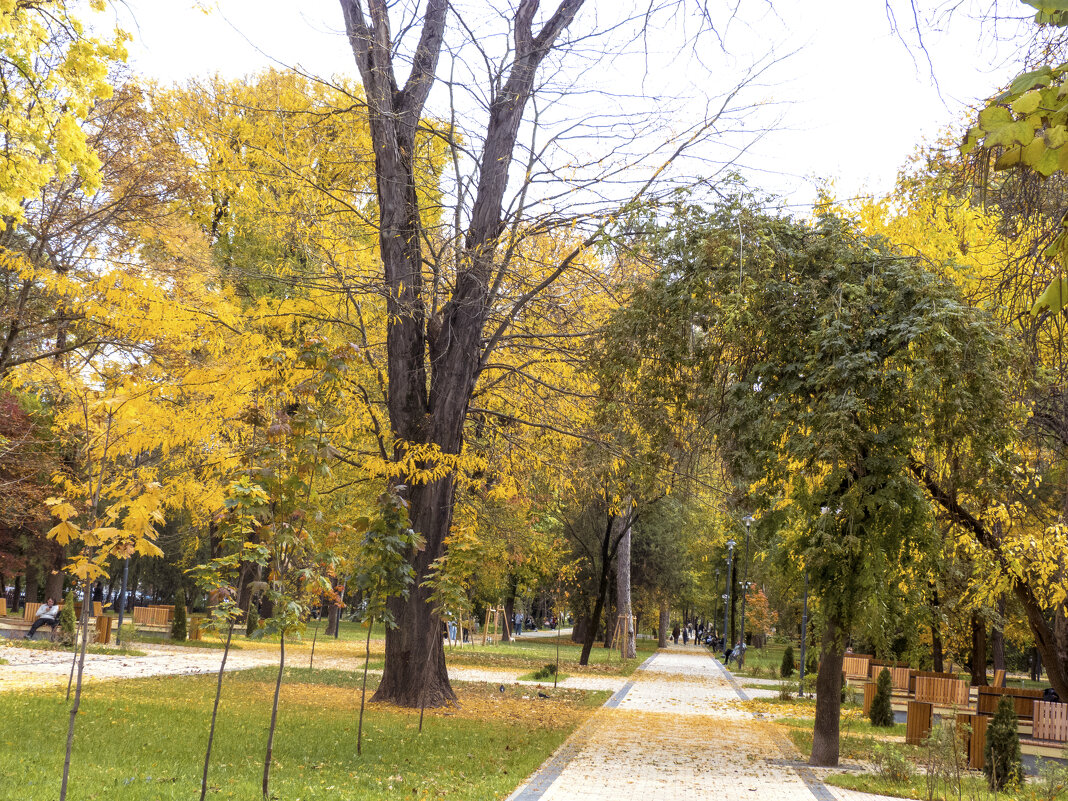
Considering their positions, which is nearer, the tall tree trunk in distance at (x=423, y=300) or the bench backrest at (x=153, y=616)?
the tall tree trunk in distance at (x=423, y=300)

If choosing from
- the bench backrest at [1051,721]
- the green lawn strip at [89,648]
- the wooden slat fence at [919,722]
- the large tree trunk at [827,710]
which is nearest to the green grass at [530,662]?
the green lawn strip at [89,648]

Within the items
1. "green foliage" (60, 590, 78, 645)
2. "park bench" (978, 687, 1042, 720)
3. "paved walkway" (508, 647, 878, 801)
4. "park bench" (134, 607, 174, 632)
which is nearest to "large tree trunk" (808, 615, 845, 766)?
"paved walkway" (508, 647, 878, 801)

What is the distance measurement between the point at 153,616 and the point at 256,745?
21322 mm

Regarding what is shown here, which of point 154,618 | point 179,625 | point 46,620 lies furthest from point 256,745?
point 154,618

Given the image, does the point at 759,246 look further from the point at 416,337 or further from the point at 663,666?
the point at 663,666

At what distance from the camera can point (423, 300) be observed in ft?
47.5

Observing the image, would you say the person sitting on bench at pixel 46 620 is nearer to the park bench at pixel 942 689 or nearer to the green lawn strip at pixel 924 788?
the green lawn strip at pixel 924 788

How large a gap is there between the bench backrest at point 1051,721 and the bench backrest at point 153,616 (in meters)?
24.6

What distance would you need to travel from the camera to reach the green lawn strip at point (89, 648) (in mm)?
20625

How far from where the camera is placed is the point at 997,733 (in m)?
10.8

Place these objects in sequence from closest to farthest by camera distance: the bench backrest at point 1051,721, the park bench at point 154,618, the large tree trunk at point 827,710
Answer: the large tree trunk at point 827,710 < the bench backrest at point 1051,721 < the park bench at point 154,618

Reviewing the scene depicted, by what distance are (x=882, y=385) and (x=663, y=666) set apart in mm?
25365

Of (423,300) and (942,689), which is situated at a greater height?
(423,300)

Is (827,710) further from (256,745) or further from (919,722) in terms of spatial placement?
(256,745)
